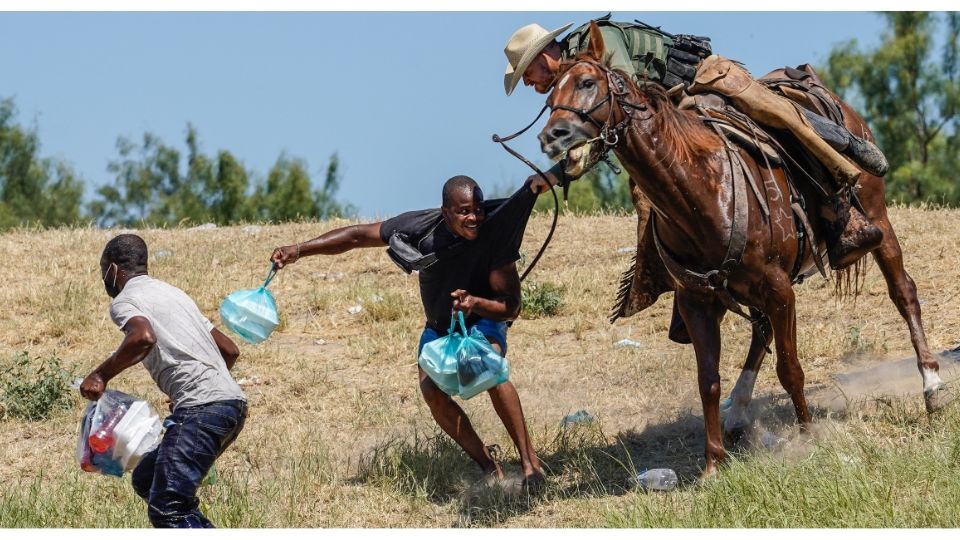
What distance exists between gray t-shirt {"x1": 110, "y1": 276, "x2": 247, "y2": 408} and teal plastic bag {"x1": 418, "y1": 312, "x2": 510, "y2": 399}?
44.3 inches

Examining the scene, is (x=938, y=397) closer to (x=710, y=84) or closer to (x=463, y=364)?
(x=710, y=84)

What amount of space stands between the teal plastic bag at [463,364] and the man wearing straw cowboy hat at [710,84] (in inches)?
61.5

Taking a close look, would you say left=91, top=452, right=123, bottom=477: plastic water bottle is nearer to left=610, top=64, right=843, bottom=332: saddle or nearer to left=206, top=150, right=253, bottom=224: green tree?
left=610, top=64, right=843, bottom=332: saddle

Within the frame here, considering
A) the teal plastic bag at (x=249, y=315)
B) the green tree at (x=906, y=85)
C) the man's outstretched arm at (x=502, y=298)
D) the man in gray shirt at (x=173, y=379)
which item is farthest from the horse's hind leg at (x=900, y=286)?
the green tree at (x=906, y=85)

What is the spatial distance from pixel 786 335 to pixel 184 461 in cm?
349

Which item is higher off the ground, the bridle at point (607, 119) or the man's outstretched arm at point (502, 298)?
the bridle at point (607, 119)

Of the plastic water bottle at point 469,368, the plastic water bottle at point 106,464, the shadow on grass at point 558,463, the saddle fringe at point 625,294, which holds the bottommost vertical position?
the shadow on grass at point 558,463

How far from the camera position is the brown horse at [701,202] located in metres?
7.29

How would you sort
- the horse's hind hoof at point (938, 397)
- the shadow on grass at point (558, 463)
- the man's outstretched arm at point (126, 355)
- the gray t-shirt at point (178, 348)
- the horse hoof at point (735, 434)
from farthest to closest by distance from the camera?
the horse hoof at point (735, 434), the horse's hind hoof at point (938, 397), the shadow on grass at point (558, 463), the gray t-shirt at point (178, 348), the man's outstretched arm at point (126, 355)

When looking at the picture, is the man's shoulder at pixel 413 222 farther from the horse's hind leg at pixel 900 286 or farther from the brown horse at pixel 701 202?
the horse's hind leg at pixel 900 286

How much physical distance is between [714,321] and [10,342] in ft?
22.0

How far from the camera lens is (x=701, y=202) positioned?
7676 mm

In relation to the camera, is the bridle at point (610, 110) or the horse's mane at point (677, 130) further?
the horse's mane at point (677, 130)

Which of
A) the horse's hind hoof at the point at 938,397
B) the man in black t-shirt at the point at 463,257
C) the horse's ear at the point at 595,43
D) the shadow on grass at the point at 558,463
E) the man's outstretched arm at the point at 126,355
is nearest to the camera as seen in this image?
the man's outstretched arm at the point at 126,355
